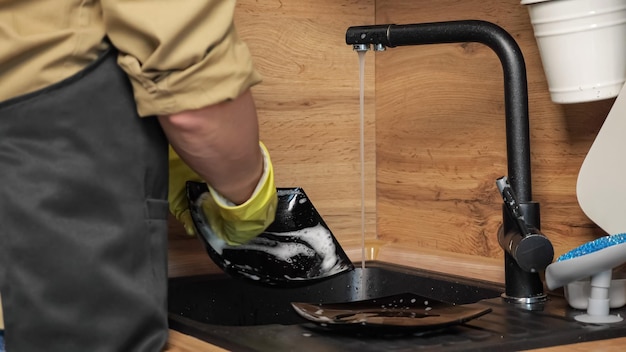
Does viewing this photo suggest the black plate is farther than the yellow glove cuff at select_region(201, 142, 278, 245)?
Yes

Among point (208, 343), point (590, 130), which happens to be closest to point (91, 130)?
point (208, 343)

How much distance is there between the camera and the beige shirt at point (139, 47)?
2.79 feet

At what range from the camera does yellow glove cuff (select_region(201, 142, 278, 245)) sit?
1061mm

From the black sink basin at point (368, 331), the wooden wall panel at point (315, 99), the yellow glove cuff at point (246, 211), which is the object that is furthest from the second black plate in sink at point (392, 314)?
the wooden wall panel at point (315, 99)

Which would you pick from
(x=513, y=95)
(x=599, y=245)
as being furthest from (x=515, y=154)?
(x=599, y=245)

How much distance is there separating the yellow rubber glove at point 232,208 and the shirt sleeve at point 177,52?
0.19m

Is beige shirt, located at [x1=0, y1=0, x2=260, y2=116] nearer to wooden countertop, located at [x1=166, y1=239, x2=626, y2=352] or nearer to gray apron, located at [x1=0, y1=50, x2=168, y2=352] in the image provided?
gray apron, located at [x1=0, y1=50, x2=168, y2=352]

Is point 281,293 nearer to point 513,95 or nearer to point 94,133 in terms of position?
point 513,95

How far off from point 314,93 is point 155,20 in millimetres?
801

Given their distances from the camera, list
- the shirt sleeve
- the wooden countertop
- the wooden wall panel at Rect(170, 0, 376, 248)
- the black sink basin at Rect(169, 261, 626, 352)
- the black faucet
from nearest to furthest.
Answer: the shirt sleeve → the black sink basin at Rect(169, 261, 626, 352) → the black faucet → the wooden countertop → the wooden wall panel at Rect(170, 0, 376, 248)

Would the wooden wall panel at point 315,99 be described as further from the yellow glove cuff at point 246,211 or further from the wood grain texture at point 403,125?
the yellow glove cuff at point 246,211

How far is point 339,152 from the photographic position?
165cm

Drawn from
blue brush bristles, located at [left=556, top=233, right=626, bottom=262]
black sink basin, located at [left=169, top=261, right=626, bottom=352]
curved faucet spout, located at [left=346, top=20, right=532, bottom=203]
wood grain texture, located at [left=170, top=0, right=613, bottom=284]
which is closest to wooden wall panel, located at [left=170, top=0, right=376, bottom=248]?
wood grain texture, located at [left=170, top=0, right=613, bottom=284]

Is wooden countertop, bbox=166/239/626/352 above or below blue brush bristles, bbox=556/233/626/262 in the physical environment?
below
